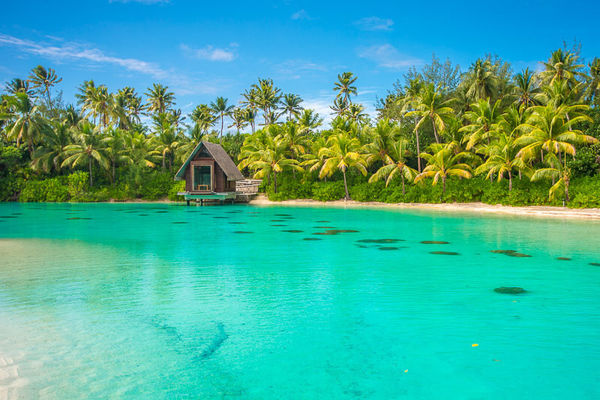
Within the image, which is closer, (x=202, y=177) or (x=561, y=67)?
(x=561, y=67)

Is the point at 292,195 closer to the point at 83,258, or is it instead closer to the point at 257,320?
the point at 83,258

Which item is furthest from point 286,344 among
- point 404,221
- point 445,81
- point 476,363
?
point 445,81

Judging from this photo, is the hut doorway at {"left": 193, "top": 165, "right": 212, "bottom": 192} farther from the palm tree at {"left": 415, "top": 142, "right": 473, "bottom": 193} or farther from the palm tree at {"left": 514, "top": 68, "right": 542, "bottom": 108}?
the palm tree at {"left": 514, "top": 68, "right": 542, "bottom": 108}

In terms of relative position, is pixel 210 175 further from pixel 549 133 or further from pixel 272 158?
pixel 549 133

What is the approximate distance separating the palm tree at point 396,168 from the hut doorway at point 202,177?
45.7ft

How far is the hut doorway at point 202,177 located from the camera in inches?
1435

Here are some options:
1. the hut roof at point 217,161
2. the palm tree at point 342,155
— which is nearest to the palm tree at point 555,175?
the palm tree at point 342,155

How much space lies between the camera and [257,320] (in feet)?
18.7

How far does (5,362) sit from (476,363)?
469cm

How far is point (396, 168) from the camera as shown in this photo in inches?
1256

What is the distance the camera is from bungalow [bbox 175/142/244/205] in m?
35.1

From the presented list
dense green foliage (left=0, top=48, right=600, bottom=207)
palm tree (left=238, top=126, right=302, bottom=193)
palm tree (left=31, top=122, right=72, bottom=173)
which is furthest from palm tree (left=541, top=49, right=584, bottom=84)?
palm tree (left=31, top=122, right=72, bottom=173)

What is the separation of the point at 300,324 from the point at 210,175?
32.5 m

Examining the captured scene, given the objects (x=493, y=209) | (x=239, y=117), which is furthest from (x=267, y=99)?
(x=493, y=209)
